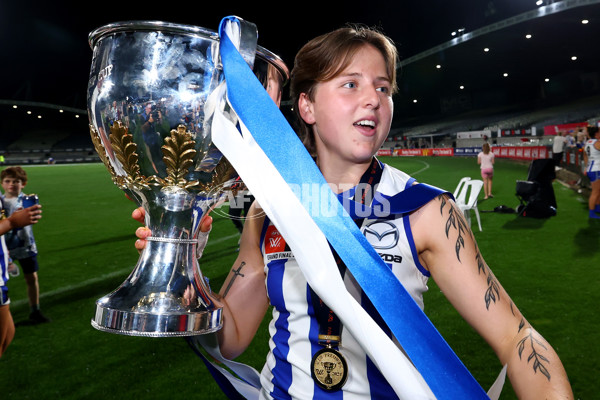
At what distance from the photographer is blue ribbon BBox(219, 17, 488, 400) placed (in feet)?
2.60

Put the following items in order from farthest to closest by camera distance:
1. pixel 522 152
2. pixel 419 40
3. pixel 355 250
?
pixel 419 40 → pixel 522 152 → pixel 355 250

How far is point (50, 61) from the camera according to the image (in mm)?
45719

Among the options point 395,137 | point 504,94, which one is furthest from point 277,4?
point 504,94

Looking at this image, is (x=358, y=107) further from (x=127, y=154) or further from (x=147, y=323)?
(x=147, y=323)

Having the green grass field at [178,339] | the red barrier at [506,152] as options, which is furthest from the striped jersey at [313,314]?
the red barrier at [506,152]

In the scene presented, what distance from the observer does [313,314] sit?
113cm

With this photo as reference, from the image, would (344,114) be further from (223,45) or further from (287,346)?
(287,346)

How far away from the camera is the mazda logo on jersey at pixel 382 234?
3.61 ft

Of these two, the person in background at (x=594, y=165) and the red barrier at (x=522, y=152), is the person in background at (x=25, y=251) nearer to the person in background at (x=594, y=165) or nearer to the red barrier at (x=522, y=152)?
the person in background at (x=594, y=165)

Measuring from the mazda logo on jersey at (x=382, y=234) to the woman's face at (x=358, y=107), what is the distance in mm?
172

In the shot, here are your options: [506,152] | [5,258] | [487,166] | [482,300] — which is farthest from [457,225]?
[506,152]

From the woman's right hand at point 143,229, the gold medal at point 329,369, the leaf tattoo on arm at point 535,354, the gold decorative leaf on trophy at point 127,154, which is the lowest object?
the gold medal at point 329,369

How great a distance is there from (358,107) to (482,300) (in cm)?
52

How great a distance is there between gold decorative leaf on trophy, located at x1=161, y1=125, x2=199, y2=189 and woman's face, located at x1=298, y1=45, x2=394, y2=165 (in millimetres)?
392
